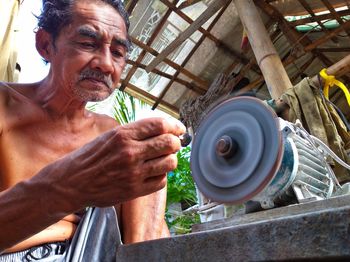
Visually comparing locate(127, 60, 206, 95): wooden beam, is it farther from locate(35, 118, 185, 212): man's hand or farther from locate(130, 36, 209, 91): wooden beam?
locate(35, 118, 185, 212): man's hand

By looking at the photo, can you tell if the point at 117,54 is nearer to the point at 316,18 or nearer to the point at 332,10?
the point at 332,10

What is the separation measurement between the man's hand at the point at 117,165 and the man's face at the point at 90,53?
2.48 feet

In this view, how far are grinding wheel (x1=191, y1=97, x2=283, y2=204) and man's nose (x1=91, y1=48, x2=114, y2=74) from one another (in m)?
0.84

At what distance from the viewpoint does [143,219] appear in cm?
159

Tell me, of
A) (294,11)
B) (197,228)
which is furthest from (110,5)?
(294,11)

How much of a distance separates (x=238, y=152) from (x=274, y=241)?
138cm

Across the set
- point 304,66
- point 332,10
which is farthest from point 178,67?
point 304,66

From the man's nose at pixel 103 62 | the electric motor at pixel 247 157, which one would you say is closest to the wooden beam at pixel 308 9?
the electric motor at pixel 247 157

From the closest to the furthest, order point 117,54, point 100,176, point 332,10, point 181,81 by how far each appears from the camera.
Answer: point 100,176 < point 117,54 < point 332,10 < point 181,81

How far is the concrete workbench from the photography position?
2.19ft

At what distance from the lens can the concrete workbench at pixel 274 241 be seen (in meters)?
0.67

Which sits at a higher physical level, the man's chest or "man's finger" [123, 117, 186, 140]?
the man's chest

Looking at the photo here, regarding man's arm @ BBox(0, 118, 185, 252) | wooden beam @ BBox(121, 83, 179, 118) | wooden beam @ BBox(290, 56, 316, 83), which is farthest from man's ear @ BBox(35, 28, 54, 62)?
wooden beam @ BBox(290, 56, 316, 83)

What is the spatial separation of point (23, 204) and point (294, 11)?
5.51m
